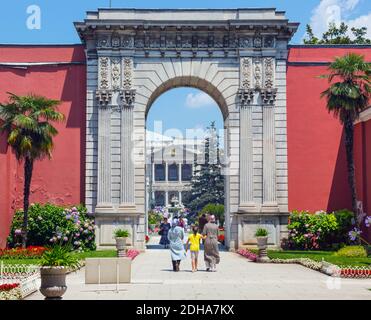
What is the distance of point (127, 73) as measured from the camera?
3625 cm

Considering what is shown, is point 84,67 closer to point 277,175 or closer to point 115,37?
point 115,37

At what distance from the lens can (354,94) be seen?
31.7 metres

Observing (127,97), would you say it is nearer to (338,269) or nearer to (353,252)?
(353,252)

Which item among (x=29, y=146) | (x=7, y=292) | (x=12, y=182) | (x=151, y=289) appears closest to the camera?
(x=7, y=292)

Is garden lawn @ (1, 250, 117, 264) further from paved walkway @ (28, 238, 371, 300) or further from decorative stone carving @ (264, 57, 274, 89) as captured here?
decorative stone carving @ (264, 57, 274, 89)

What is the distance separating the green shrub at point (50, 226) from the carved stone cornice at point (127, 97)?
5.92 m

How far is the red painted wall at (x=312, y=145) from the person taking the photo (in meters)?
36.8

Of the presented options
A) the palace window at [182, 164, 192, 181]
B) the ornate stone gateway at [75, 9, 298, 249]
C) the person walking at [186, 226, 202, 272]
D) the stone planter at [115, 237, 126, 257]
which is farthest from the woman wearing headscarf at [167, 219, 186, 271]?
the palace window at [182, 164, 192, 181]

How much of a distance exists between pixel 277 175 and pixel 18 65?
47.9ft

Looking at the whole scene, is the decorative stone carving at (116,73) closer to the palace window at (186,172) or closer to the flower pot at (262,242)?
the flower pot at (262,242)

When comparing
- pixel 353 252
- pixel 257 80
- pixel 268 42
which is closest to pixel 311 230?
pixel 353 252

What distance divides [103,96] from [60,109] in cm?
250

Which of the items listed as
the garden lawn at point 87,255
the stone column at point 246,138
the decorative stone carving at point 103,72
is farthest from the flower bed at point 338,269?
the decorative stone carving at point 103,72
